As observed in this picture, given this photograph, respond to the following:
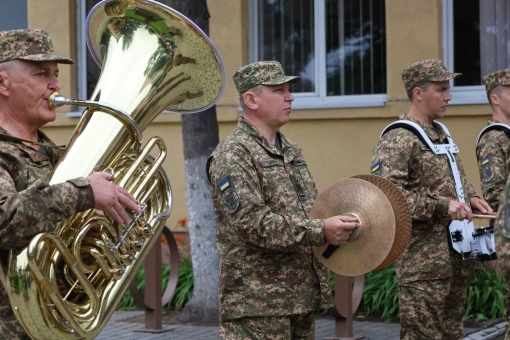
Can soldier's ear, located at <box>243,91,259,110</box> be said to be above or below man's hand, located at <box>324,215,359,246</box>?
above

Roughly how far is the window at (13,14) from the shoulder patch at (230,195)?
7436mm

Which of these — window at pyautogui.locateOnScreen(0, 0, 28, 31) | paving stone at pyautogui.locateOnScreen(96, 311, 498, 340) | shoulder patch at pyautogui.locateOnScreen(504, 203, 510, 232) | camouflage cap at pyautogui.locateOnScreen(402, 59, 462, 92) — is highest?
window at pyautogui.locateOnScreen(0, 0, 28, 31)

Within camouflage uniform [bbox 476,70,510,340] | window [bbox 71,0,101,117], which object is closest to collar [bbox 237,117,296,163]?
camouflage uniform [bbox 476,70,510,340]

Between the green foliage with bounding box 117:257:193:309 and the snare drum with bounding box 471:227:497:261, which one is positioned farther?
the green foliage with bounding box 117:257:193:309

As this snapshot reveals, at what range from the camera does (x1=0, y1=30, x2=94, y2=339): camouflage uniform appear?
2.76 metres

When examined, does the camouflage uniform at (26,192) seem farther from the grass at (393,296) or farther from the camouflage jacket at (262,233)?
the grass at (393,296)

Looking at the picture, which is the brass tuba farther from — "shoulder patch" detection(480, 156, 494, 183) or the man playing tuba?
"shoulder patch" detection(480, 156, 494, 183)

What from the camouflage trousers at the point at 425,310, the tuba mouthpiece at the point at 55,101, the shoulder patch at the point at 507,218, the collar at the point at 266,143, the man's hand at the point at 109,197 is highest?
the tuba mouthpiece at the point at 55,101

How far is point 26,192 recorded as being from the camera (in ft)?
9.12

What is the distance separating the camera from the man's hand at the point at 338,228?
3.71 meters

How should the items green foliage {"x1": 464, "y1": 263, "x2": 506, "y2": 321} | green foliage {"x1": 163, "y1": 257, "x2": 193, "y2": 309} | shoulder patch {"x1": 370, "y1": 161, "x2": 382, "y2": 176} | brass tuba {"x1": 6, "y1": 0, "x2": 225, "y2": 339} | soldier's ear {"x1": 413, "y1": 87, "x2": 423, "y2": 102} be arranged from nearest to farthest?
brass tuba {"x1": 6, "y1": 0, "x2": 225, "y2": 339}, shoulder patch {"x1": 370, "y1": 161, "x2": 382, "y2": 176}, soldier's ear {"x1": 413, "y1": 87, "x2": 423, "y2": 102}, green foliage {"x1": 464, "y1": 263, "x2": 506, "y2": 321}, green foliage {"x1": 163, "y1": 257, "x2": 193, "y2": 309}

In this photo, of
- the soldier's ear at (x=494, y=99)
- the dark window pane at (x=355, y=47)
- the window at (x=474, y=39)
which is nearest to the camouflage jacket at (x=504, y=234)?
the soldier's ear at (x=494, y=99)

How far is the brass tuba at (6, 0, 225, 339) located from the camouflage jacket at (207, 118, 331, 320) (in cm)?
30

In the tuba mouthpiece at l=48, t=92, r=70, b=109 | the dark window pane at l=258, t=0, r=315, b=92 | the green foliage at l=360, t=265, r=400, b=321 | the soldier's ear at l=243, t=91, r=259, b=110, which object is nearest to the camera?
the tuba mouthpiece at l=48, t=92, r=70, b=109
